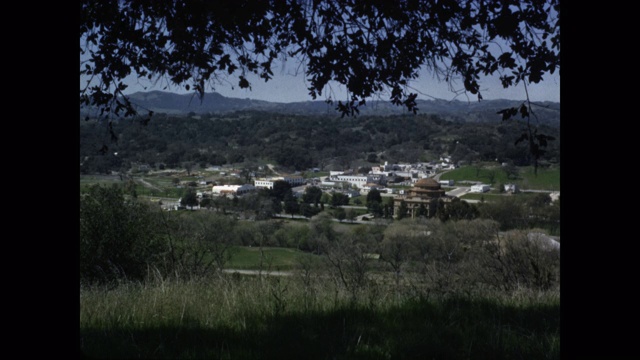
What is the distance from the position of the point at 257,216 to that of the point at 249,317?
11604mm

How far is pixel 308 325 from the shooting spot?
2932mm

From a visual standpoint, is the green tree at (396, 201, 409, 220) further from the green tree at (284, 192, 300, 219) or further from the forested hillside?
the green tree at (284, 192, 300, 219)

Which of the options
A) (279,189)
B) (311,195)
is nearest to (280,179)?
(279,189)

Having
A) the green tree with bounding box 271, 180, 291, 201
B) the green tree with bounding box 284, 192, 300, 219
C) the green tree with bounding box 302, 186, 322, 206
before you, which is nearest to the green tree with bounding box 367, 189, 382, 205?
the green tree with bounding box 302, 186, 322, 206

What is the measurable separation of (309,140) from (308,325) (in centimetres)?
1408

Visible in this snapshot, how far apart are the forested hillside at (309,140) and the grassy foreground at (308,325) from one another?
326 inches

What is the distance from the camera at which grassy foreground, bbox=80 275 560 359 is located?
2.55m

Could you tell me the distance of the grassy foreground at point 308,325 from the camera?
2549 mm

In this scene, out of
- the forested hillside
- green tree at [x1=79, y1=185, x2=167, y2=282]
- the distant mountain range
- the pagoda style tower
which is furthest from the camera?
the pagoda style tower

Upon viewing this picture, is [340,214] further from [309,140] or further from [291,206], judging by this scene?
[309,140]

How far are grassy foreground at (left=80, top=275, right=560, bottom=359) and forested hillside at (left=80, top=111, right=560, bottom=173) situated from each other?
828 cm
